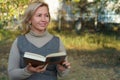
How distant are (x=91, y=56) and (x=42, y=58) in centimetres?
971

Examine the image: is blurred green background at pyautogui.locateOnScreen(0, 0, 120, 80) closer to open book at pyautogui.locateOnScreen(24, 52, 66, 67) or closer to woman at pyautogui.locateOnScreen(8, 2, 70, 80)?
woman at pyautogui.locateOnScreen(8, 2, 70, 80)

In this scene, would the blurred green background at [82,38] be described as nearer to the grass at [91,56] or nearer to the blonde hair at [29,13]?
the grass at [91,56]

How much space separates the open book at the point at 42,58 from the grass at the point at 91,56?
5.94 meters

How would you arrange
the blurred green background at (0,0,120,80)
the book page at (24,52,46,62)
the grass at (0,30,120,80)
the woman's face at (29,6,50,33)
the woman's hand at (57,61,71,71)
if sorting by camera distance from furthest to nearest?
the grass at (0,30,120,80) < the blurred green background at (0,0,120,80) < the woman's face at (29,6,50,33) < the woman's hand at (57,61,71,71) < the book page at (24,52,46,62)

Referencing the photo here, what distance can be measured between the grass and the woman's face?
18.6ft

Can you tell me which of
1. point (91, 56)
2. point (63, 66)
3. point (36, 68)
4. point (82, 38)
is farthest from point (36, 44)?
point (82, 38)

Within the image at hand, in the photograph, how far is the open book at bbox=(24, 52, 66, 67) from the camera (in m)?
2.87

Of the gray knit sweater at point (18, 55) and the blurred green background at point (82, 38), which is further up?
the gray knit sweater at point (18, 55)

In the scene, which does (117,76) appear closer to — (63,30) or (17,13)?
(17,13)

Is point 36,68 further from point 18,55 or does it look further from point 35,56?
point 18,55

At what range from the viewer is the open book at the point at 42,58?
2.87 m

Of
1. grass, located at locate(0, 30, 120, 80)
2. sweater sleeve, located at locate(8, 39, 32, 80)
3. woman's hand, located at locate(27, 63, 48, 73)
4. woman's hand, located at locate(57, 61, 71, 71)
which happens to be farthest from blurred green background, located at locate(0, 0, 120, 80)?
woman's hand, located at locate(27, 63, 48, 73)

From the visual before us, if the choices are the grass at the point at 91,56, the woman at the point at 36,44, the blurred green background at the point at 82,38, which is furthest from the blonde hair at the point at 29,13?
the grass at the point at 91,56

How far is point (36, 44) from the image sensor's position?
3307 millimetres
